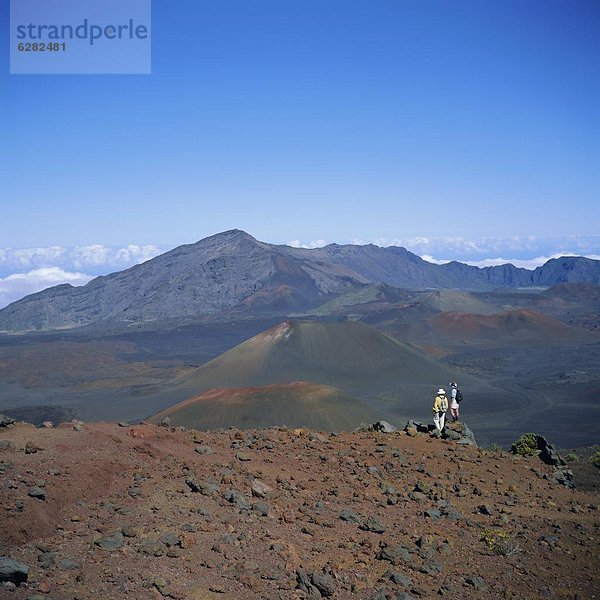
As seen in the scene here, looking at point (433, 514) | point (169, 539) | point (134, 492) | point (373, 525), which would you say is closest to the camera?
point (169, 539)

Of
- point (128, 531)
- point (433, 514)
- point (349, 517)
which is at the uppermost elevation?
point (128, 531)

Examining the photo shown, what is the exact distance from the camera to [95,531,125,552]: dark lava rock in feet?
25.4

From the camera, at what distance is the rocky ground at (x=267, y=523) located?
296 inches

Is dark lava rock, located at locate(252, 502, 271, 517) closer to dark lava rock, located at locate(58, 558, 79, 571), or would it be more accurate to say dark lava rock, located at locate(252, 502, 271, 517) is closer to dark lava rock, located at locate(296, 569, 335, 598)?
dark lava rock, located at locate(296, 569, 335, 598)

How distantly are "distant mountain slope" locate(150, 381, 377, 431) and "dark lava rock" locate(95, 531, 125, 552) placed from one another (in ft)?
102

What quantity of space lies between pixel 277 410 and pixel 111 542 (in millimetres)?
34825

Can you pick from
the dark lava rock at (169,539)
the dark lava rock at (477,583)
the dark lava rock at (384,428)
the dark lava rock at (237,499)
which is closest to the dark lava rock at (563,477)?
the dark lava rock at (384,428)

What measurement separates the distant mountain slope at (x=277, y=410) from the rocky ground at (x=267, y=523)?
26.5 metres

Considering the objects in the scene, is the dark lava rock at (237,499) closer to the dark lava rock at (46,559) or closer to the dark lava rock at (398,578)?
the dark lava rock at (398,578)

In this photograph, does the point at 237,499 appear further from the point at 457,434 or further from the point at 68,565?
the point at 457,434

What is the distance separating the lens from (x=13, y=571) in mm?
6676

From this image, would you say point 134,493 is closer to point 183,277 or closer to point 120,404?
point 120,404

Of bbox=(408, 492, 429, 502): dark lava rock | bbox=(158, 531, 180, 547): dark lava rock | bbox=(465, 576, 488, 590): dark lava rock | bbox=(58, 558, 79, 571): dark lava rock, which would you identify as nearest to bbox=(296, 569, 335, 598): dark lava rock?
bbox=(158, 531, 180, 547): dark lava rock

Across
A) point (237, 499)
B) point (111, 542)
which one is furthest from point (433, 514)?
point (111, 542)
